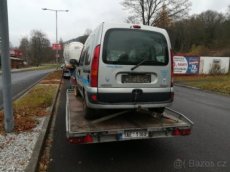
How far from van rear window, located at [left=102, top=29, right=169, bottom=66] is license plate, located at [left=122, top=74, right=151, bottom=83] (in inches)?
9.1

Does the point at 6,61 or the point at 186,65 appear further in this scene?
the point at 186,65

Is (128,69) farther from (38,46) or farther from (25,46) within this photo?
(25,46)

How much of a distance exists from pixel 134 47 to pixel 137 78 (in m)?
0.56

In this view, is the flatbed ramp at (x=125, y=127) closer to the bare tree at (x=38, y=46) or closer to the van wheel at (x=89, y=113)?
the van wheel at (x=89, y=113)

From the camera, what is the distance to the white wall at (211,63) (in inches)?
1102

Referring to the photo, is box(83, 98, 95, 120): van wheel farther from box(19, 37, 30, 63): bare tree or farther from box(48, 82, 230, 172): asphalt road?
box(19, 37, 30, 63): bare tree

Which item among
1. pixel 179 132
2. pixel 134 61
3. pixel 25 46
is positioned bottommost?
pixel 179 132

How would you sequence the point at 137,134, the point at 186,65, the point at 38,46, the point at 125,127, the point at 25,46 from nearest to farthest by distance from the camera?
the point at 137,134
the point at 125,127
the point at 186,65
the point at 38,46
the point at 25,46

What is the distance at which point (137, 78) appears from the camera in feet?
15.7

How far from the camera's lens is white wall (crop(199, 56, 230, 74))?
1102 inches

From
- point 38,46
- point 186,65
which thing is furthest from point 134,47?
point 38,46

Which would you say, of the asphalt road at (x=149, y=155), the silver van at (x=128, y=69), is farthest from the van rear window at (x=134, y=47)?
the asphalt road at (x=149, y=155)

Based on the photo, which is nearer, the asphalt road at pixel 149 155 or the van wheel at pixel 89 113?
the asphalt road at pixel 149 155

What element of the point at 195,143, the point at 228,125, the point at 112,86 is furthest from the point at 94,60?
the point at 228,125
